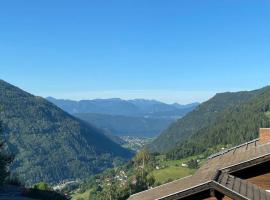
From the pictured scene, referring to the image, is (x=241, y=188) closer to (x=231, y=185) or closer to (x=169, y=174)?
(x=231, y=185)

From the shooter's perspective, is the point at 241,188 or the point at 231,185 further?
the point at 241,188

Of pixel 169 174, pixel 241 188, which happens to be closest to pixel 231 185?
pixel 241 188

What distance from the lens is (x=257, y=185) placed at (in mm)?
15344

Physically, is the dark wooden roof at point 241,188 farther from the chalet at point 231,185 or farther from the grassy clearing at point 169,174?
the grassy clearing at point 169,174

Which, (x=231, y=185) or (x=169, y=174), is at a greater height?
(x=231, y=185)

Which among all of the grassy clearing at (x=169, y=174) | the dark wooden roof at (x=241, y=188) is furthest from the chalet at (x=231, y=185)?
the grassy clearing at (x=169, y=174)

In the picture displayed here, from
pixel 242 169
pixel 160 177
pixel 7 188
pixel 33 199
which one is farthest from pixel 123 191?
pixel 242 169

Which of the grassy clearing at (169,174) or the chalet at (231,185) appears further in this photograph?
the grassy clearing at (169,174)

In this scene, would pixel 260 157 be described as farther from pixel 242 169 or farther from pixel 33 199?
pixel 33 199

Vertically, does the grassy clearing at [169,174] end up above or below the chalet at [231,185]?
below

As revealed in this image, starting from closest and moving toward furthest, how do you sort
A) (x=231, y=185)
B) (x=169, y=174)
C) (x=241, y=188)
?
(x=231, y=185) → (x=241, y=188) → (x=169, y=174)

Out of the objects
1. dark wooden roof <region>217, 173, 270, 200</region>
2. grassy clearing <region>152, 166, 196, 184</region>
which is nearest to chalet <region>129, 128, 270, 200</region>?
dark wooden roof <region>217, 173, 270, 200</region>

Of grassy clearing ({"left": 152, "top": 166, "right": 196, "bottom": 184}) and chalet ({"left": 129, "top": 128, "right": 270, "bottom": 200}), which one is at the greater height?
chalet ({"left": 129, "top": 128, "right": 270, "bottom": 200})

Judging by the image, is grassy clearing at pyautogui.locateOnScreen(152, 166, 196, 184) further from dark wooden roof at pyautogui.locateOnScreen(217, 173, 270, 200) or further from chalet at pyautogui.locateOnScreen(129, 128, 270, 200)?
dark wooden roof at pyautogui.locateOnScreen(217, 173, 270, 200)
